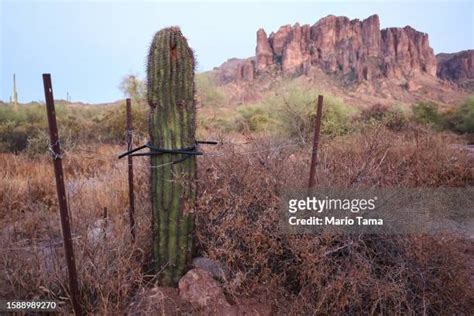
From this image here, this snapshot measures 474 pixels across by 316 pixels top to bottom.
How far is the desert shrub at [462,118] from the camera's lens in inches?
652

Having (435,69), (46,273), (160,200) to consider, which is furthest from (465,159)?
(435,69)

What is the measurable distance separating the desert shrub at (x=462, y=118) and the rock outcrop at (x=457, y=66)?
64.4m

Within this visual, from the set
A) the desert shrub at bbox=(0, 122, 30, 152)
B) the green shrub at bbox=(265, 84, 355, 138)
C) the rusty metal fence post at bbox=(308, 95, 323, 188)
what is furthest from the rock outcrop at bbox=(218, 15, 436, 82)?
the rusty metal fence post at bbox=(308, 95, 323, 188)

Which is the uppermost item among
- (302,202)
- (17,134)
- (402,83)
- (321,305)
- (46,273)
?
(402,83)

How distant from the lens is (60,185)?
2.84 metres

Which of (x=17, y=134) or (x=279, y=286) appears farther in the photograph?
(x=17, y=134)

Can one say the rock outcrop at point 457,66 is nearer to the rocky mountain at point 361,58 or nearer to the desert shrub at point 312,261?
the rocky mountain at point 361,58

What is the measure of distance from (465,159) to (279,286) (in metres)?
6.76

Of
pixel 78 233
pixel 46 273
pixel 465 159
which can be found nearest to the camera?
pixel 46 273

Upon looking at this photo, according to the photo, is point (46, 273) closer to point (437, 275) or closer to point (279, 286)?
point (279, 286)

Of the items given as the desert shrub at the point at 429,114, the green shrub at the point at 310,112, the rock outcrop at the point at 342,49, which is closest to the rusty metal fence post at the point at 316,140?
the green shrub at the point at 310,112

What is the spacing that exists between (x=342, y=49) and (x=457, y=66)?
24252 mm

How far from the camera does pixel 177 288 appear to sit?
137 inches

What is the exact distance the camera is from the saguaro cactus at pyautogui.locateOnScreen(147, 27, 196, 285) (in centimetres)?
339
